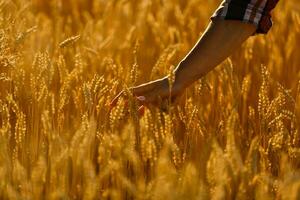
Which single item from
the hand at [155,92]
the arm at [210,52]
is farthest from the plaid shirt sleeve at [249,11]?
the hand at [155,92]

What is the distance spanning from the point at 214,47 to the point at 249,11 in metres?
0.09

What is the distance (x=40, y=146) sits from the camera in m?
1.40

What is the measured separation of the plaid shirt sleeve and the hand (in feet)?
0.55

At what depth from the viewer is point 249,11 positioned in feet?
4.81

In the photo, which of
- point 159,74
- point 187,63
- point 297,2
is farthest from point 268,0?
point 297,2

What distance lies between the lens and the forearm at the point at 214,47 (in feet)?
4.86

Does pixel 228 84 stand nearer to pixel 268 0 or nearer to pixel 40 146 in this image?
pixel 268 0

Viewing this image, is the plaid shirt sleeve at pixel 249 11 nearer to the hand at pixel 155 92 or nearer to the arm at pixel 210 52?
the arm at pixel 210 52

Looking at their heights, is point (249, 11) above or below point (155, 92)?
above

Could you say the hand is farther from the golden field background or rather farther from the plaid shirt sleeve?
the plaid shirt sleeve

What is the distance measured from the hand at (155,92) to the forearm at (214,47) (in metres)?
0.02

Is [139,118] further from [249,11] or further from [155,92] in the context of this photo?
[249,11]

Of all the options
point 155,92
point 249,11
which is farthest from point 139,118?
point 249,11

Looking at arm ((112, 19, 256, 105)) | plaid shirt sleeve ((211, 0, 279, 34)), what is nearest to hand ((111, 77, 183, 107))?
arm ((112, 19, 256, 105))
